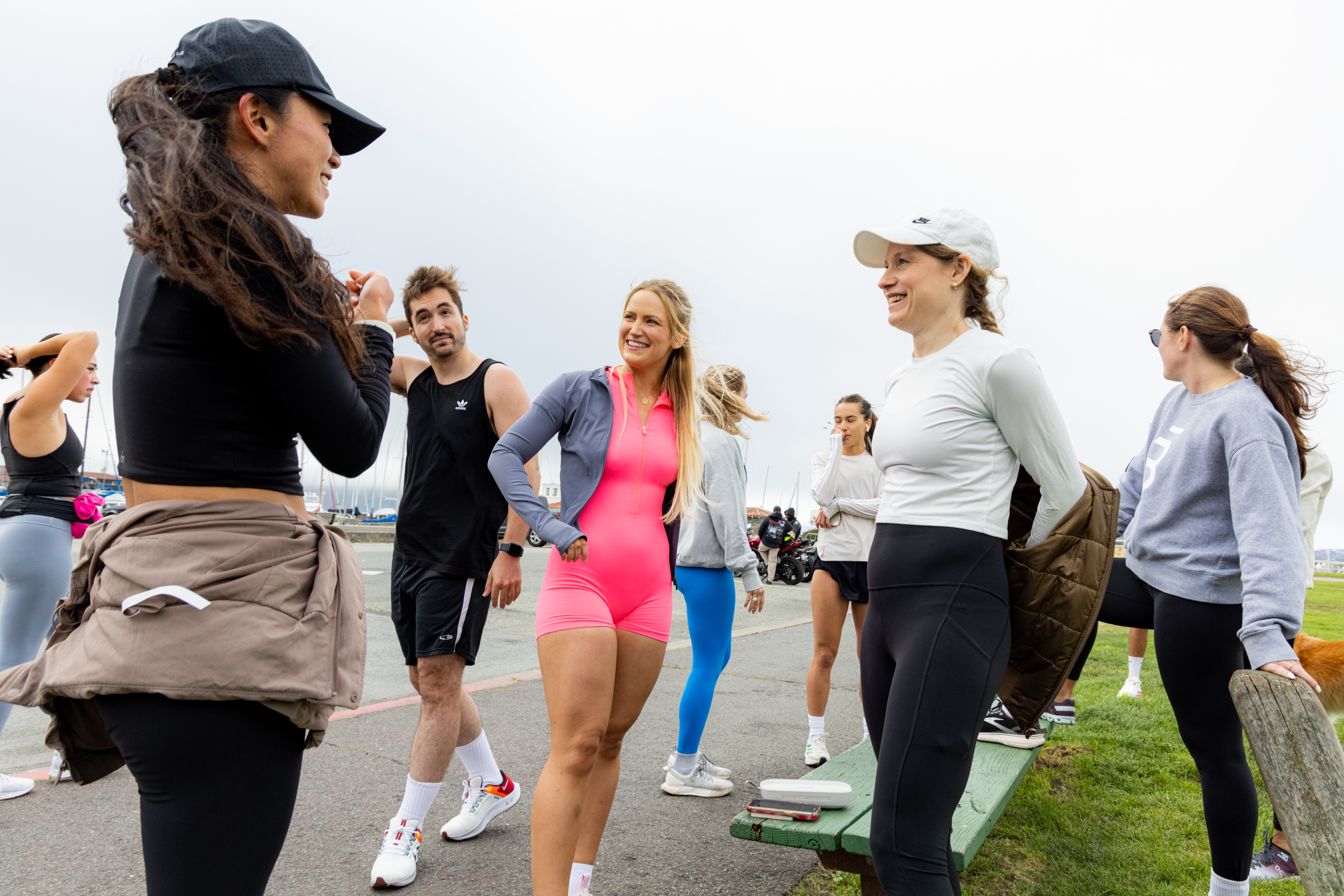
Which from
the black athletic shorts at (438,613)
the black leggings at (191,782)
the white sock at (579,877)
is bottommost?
the white sock at (579,877)

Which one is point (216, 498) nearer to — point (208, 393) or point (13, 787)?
point (208, 393)

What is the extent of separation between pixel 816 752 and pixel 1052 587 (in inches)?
115

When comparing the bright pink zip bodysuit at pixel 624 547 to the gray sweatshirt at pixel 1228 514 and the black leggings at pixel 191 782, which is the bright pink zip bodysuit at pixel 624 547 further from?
the gray sweatshirt at pixel 1228 514

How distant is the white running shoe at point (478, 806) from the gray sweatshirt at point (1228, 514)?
2.88 meters

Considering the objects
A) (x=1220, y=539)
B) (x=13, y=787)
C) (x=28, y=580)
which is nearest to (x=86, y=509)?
(x=28, y=580)

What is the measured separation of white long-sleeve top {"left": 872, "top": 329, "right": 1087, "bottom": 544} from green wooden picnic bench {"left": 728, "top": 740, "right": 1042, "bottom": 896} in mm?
848

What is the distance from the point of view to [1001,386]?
232 cm

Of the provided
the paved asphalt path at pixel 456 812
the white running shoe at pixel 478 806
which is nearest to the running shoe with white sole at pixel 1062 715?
the paved asphalt path at pixel 456 812

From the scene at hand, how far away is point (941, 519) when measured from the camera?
7.63 ft

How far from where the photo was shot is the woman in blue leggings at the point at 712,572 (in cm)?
432

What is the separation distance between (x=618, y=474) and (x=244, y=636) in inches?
65.9

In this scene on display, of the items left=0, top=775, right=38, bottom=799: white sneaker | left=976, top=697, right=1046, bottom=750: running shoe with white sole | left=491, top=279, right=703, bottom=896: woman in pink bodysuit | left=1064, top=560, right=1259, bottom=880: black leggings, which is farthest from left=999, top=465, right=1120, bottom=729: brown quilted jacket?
left=0, top=775, right=38, bottom=799: white sneaker

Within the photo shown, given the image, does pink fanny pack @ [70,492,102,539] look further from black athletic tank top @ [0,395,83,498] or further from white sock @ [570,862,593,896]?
white sock @ [570,862,593,896]

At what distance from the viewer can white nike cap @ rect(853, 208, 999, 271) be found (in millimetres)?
2527
